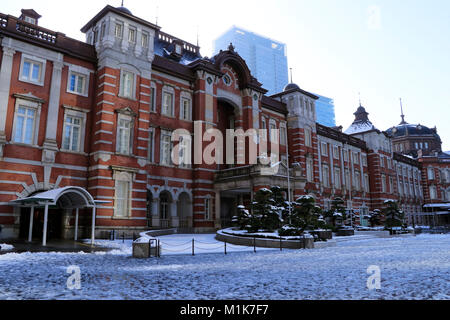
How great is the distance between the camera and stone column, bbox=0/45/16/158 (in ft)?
65.1

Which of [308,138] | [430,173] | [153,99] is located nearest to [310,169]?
[308,138]

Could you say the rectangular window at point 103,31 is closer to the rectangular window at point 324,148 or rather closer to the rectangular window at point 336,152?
the rectangular window at point 324,148

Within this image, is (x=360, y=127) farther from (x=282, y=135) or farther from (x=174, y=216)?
(x=174, y=216)

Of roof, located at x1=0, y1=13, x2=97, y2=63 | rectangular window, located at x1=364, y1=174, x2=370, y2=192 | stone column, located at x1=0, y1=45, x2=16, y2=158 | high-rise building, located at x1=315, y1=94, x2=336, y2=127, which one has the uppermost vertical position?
high-rise building, located at x1=315, y1=94, x2=336, y2=127

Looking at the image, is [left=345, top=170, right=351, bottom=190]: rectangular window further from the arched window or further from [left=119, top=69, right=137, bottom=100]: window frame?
[left=119, top=69, right=137, bottom=100]: window frame

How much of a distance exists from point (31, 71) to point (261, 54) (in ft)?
442

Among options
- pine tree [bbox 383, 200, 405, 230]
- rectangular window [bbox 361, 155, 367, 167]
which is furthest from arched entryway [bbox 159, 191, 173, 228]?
rectangular window [bbox 361, 155, 367, 167]

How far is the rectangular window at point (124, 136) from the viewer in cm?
2364

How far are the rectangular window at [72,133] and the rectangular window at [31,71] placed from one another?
2941 mm

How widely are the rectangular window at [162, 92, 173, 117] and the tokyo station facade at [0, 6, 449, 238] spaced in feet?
0.28

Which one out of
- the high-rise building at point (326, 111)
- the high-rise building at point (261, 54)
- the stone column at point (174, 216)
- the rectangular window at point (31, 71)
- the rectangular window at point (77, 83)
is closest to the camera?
the rectangular window at point (31, 71)

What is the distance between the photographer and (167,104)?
28.4 metres

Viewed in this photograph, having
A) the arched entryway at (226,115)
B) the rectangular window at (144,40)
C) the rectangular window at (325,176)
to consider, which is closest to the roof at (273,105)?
the arched entryway at (226,115)

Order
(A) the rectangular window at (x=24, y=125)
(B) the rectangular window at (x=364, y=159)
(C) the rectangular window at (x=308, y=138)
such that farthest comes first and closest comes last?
1. (B) the rectangular window at (x=364, y=159)
2. (C) the rectangular window at (x=308, y=138)
3. (A) the rectangular window at (x=24, y=125)
